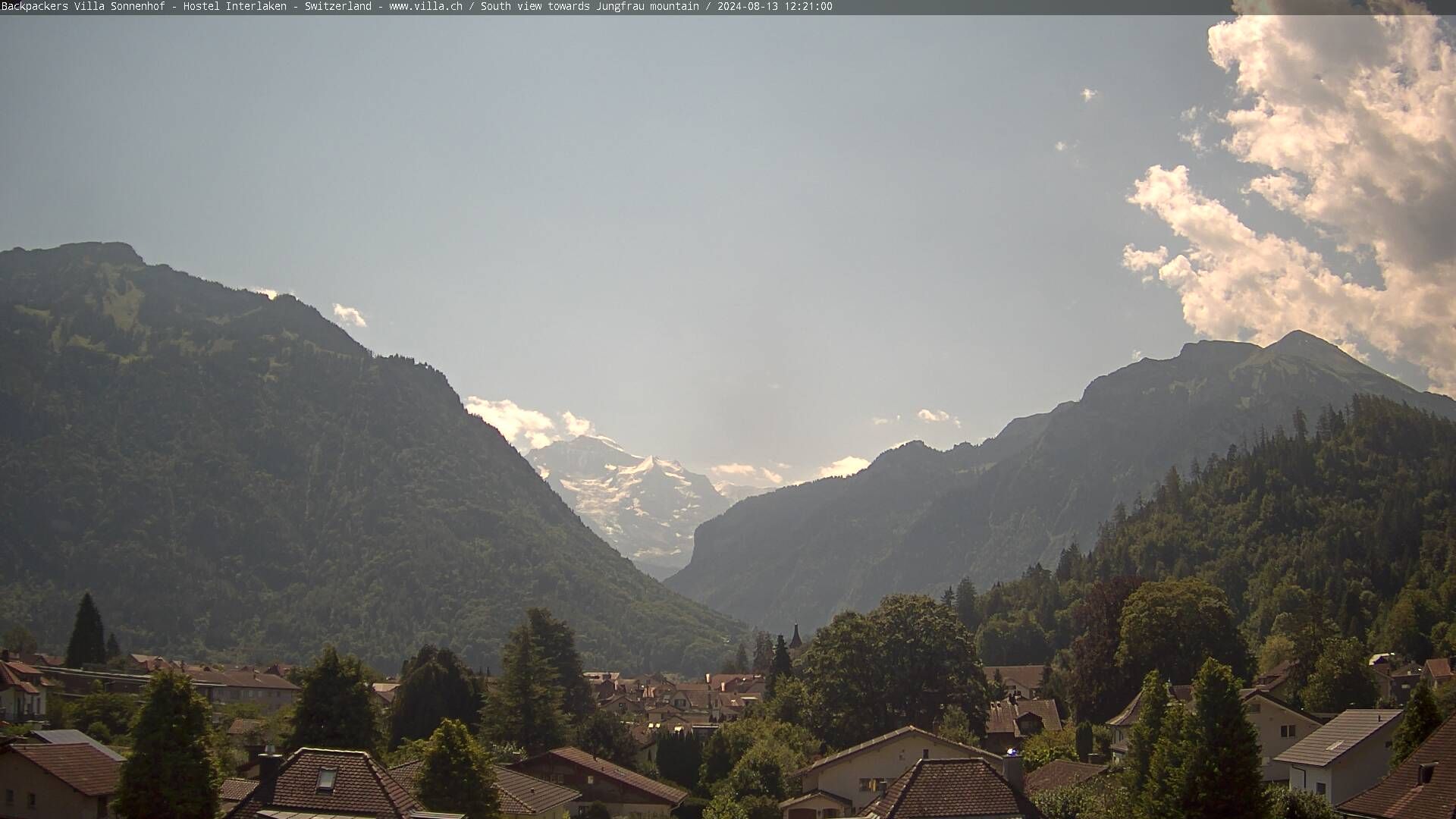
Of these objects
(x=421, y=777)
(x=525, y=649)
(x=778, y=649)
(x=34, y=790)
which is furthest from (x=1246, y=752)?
(x=778, y=649)

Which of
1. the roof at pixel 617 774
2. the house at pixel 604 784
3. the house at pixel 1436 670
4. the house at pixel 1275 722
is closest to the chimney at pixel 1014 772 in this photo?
the house at pixel 604 784

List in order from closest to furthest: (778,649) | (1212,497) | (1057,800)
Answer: (1057,800) < (778,649) < (1212,497)

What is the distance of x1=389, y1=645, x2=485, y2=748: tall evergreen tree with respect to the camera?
247ft

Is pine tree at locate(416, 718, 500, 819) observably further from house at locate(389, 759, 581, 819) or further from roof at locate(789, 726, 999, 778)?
roof at locate(789, 726, 999, 778)

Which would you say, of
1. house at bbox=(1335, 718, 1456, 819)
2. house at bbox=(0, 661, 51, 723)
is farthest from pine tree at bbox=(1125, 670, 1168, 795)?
house at bbox=(0, 661, 51, 723)

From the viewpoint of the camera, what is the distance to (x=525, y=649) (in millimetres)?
73938

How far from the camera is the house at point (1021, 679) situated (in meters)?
121

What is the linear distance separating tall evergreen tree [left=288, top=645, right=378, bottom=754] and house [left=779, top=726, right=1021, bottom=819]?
2217 centimetres

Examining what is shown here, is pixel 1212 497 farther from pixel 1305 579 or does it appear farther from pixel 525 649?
pixel 525 649

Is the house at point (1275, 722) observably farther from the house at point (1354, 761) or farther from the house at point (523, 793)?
the house at point (523, 793)

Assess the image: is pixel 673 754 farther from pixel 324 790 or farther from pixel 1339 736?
pixel 1339 736

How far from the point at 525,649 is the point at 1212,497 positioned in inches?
5407

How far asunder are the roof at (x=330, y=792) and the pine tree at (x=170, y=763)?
141cm

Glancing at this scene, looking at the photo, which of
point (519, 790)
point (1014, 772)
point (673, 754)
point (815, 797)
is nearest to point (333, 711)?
point (519, 790)
